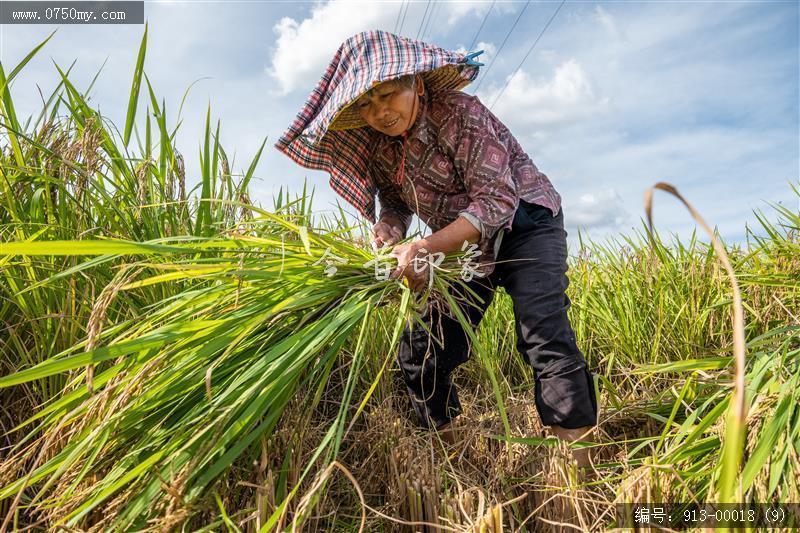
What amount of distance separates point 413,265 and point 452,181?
0.46 m

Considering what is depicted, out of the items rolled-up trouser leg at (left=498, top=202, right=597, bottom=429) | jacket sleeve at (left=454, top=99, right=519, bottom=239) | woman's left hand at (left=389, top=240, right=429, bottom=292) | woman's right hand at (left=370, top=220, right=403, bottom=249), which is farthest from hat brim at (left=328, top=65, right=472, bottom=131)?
woman's left hand at (left=389, top=240, right=429, bottom=292)

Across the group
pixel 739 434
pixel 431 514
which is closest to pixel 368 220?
pixel 431 514

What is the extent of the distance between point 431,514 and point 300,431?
0.36 metres

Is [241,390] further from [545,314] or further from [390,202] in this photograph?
[390,202]

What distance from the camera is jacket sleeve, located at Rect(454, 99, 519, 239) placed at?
148 centimetres

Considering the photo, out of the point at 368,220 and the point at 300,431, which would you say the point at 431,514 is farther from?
the point at 368,220

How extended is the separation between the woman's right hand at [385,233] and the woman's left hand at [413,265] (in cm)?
36

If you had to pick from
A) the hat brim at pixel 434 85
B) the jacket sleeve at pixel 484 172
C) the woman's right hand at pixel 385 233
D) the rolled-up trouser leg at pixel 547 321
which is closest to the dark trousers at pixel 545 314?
the rolled-up trouser leg at pixel 547 321

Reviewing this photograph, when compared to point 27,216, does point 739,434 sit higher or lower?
lower

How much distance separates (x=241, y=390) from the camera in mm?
1092

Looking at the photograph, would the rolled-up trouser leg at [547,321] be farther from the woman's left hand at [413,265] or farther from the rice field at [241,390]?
the woman's left hand at [413,265]

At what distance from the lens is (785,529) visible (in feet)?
3.16

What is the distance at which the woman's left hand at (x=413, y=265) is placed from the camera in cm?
132

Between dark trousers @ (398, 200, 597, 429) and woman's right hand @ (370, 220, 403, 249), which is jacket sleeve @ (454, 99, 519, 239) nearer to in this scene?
dark trousers @ (398, 200, 597, 429)
